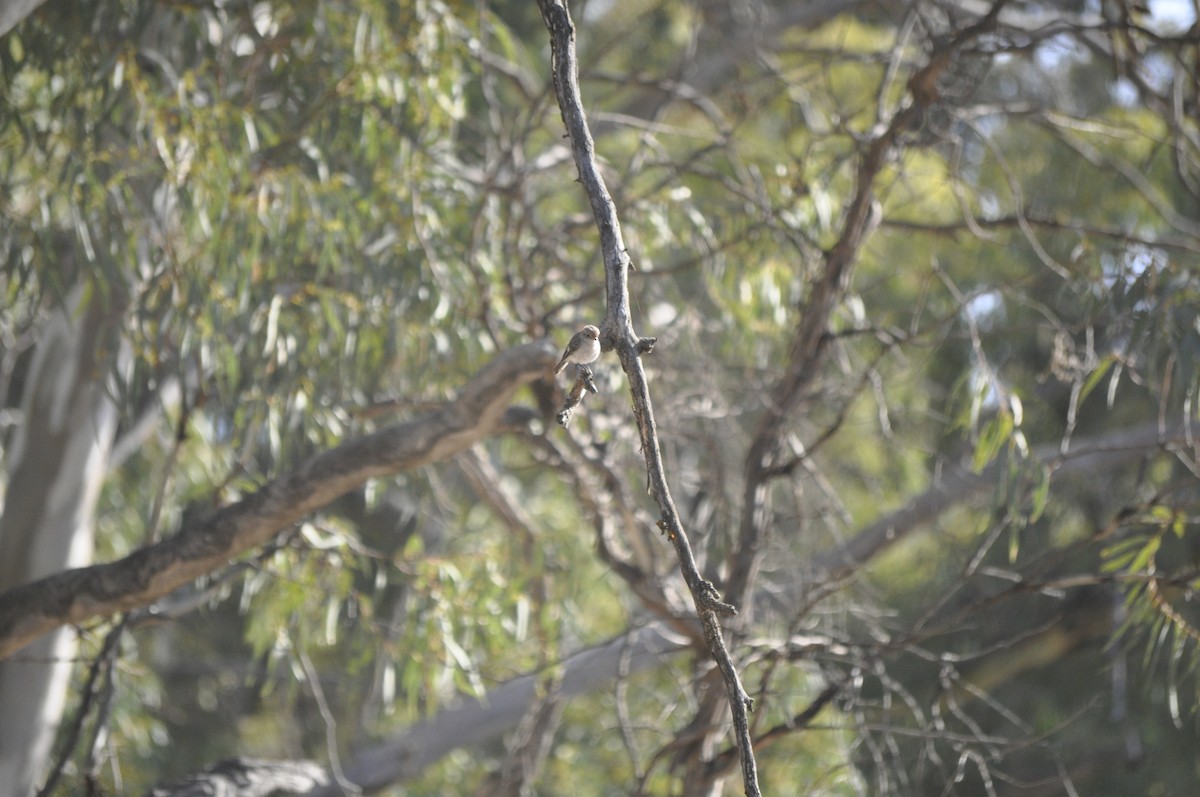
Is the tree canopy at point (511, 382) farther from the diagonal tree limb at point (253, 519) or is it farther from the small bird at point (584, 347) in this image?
the small bird at point (584, 347)

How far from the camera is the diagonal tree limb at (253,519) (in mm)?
1761

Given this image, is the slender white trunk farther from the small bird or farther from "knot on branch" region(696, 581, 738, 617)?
"knot on branch" region(696, 581, 738, 617)

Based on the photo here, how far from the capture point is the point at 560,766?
14.3 feet

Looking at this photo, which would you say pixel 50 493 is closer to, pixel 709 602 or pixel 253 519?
pixel 253 519

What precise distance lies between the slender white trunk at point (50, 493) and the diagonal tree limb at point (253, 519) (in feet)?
2.96

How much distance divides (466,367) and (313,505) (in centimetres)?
101

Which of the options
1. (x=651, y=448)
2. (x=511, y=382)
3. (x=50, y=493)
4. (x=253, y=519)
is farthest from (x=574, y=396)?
(x=50, y=493)

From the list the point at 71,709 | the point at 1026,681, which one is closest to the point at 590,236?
the point at 71,709

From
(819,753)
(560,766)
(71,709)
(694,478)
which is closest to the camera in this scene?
(694,478)

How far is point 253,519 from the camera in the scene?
1.80 metres

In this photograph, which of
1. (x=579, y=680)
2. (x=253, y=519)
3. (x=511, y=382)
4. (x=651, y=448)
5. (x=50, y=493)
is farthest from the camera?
(x=579, y=680)

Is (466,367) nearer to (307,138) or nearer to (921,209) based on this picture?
(307,138)

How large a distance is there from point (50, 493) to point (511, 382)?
1.73m

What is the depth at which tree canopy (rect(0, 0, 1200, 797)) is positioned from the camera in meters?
1.92
